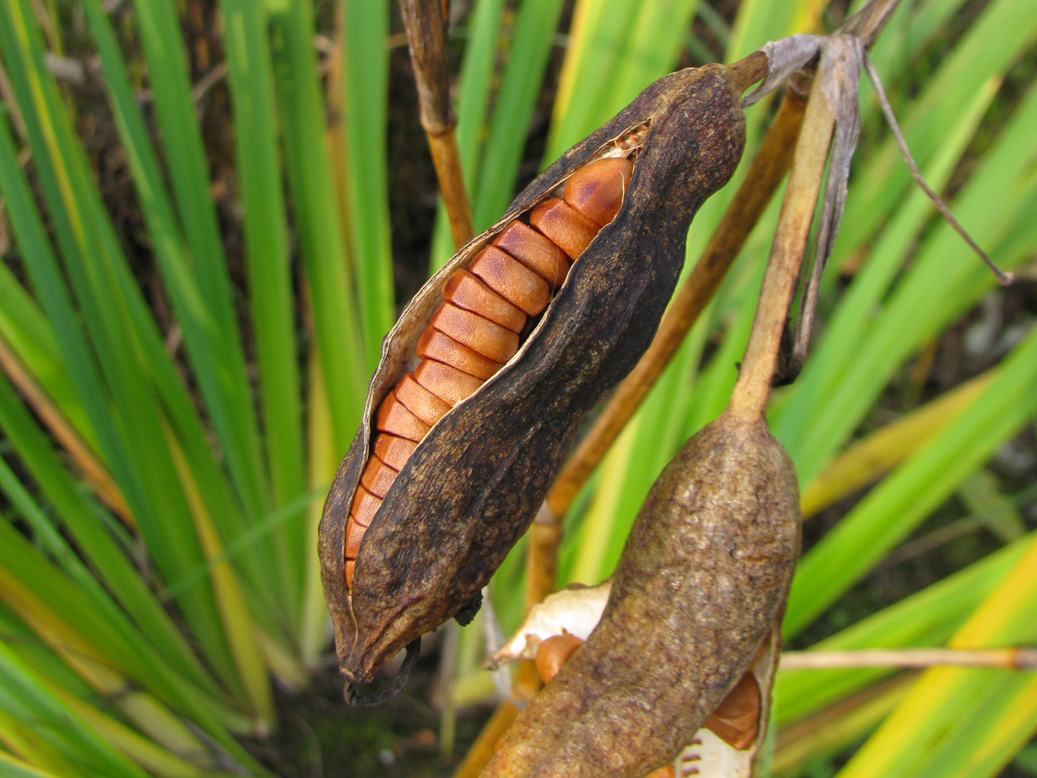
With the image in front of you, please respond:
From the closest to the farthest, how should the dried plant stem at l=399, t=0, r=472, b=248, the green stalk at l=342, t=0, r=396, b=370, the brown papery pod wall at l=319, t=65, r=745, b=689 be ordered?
the brown papery pod wall at l=319, t=65, r=745, b=689
the dried plant stem at l=399, t=0, r=472, b=248
the green stalk at l=342, t=0, r=396, b=370

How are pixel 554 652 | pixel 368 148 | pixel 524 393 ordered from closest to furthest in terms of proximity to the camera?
1. pixel 524 393
2. pixel 554 652
3. pixel 368 148

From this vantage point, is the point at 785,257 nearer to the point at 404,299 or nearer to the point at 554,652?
the point at 554,652

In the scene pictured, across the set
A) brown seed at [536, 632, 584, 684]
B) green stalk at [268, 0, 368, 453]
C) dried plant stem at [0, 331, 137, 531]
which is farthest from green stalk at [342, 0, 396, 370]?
brown seed at [536, 632, 584, 684]

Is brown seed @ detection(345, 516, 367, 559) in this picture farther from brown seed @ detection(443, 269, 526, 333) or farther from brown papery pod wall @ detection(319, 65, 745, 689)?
brown seed @ detection(443, 269, 526, 333)

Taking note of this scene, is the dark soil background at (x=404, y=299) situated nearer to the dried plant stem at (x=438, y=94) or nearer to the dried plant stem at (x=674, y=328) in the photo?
the dried plant stem at (x=674, y=328)

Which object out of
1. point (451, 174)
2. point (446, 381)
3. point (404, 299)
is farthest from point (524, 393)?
point (404, 299)

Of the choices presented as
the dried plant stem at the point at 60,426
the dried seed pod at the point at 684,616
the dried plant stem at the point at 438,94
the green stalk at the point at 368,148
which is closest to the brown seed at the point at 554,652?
the dried seed pod at the point at 684,616
